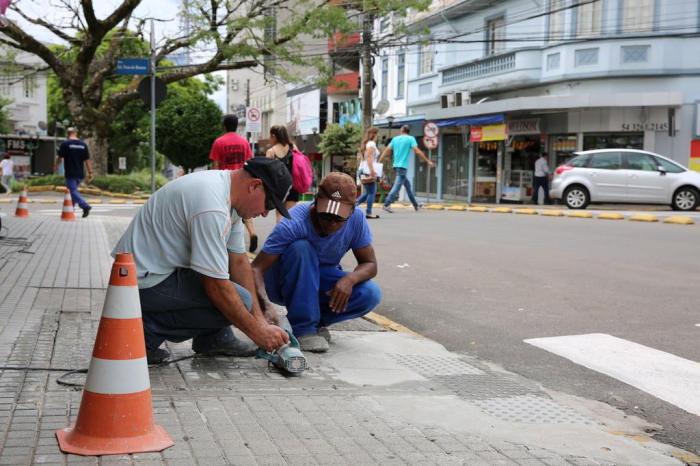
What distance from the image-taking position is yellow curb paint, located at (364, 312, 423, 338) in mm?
6262

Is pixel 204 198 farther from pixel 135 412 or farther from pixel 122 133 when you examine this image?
pixel 122 133

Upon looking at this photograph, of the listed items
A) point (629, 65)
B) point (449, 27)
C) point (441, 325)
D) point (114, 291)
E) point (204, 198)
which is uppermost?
point (449, 27)

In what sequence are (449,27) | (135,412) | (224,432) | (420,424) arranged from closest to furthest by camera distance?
(135,412) → (224,432) → (420,424) → (449,27)

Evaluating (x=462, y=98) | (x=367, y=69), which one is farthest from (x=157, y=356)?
(x=462, y=98)

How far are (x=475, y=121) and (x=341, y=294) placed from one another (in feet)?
80.8

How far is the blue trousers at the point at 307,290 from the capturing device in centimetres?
496

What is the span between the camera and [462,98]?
30641 mm

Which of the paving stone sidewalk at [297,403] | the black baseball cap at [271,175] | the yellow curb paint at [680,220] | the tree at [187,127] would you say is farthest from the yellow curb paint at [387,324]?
the tree at [187,127]

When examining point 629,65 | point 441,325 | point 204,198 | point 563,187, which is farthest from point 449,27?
point 204,198

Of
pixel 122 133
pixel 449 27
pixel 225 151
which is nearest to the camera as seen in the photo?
pixel 225 151

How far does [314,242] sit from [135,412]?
6.78ft

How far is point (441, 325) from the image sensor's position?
6.61 m

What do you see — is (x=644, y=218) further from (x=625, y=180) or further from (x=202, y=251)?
(x=202, y=251)

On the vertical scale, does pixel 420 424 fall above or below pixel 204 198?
below
